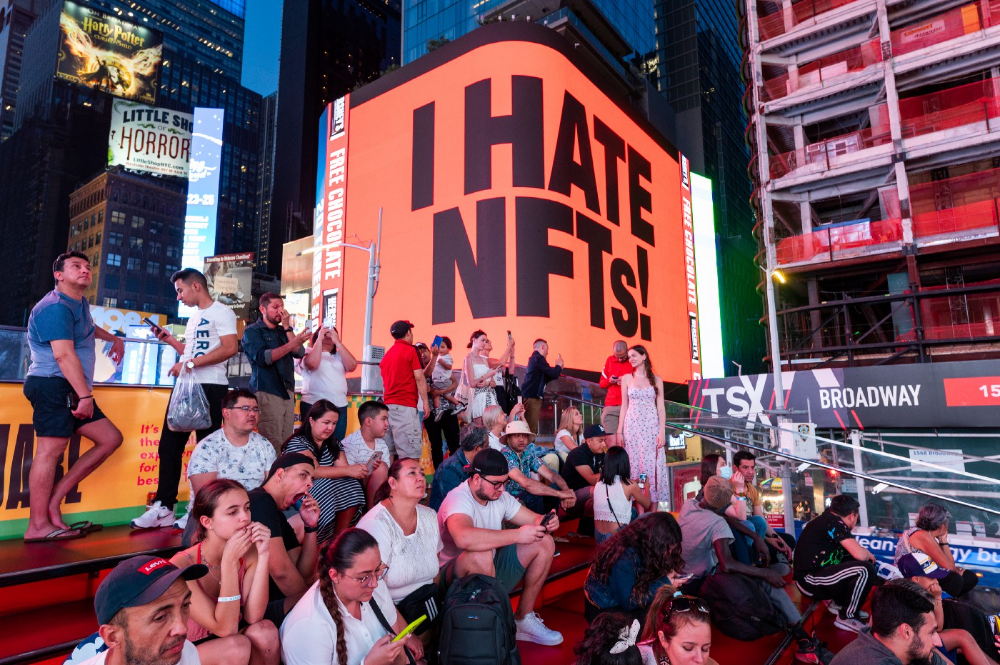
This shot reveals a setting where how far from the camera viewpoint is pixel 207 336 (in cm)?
494

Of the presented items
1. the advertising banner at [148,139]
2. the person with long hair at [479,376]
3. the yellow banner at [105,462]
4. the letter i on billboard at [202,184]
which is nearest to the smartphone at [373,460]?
the yellow banner at [105,462]

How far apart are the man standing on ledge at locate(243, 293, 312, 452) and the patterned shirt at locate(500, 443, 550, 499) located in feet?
7.77

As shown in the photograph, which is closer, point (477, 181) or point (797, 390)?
point (797, 390)

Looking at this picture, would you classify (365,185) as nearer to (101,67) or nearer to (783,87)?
(783,87)

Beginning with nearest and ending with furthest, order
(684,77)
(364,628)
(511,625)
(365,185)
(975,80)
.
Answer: (364,628), (511,625), (975,80), (365,185), (684,77)

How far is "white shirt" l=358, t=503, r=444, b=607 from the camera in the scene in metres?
3.65

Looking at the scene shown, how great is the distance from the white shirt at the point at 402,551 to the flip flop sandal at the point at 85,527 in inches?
109

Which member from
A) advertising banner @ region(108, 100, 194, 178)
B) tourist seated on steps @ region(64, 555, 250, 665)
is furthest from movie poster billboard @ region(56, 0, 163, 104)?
tourist seated on steps @ region(64, 555, 250, 665)

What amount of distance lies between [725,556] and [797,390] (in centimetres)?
1394

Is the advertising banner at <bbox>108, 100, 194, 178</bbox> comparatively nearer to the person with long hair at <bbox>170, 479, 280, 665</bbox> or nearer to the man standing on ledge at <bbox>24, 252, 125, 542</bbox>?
the man standing on ledge at <bbox>24, 252, 125, 542</bbox>

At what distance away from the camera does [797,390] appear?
1745 cm

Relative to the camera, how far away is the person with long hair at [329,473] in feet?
14.9

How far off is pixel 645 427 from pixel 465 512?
337cm

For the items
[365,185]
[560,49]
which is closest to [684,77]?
[560,49]
